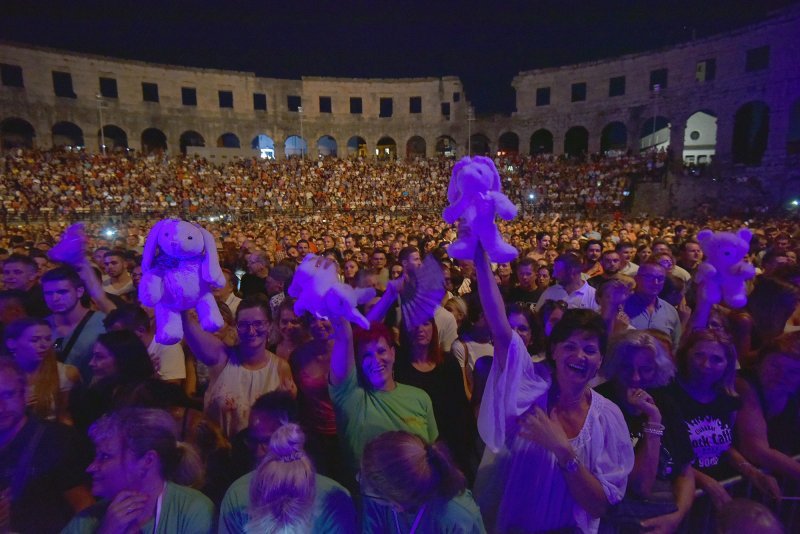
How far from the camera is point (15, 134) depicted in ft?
107

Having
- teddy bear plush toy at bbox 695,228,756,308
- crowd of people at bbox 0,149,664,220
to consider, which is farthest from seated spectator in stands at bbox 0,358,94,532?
crowd of people at bbox 0,149,664,220

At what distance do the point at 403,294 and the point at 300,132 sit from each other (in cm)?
3771

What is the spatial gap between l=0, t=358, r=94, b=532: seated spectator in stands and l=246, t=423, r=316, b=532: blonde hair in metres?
1.20

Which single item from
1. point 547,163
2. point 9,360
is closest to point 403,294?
point 9,360

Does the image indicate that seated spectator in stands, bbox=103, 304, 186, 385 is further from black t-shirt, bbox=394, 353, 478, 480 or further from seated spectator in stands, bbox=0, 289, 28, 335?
black t-shirt, bbox=394, 353, 478, 480

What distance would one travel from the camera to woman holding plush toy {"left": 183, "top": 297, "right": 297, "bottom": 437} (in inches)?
115

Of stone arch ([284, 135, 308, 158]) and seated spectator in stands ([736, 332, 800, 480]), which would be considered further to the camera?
stone arch ([284, 135, 308, 158])

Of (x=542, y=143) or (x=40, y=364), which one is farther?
(x=542, y=143)

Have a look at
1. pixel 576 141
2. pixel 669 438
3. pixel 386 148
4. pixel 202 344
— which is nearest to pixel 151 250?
pixel 202 344

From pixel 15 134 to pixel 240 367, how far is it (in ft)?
136

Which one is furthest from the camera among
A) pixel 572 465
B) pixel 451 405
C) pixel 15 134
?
pixel 15 134

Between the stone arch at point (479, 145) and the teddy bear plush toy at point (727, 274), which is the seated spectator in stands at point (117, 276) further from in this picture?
the stone arch at point (479, 145)

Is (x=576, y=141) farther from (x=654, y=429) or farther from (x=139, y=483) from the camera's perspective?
(x=139, y=483)

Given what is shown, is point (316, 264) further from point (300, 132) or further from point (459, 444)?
point (300, 132)
